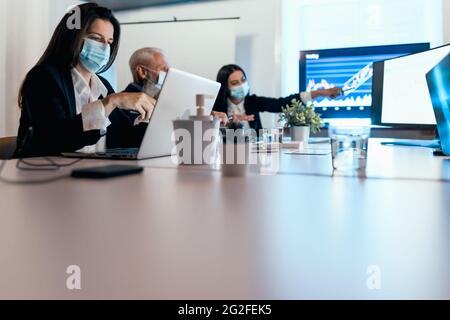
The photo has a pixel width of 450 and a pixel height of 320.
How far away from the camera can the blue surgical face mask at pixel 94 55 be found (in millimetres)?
1645

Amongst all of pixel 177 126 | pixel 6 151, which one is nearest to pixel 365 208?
pixel 177 126

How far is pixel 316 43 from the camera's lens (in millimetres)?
3783

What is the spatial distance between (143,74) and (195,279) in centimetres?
221

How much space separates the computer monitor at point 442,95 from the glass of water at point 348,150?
0.76ft

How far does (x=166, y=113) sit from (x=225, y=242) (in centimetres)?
74

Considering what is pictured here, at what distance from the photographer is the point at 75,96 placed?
161 cm

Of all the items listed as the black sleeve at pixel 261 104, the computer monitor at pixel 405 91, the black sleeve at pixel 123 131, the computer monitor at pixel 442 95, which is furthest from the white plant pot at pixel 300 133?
the black sleeve at pixel 261 104

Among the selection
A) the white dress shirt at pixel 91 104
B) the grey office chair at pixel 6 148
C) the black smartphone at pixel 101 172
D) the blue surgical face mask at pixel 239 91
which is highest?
the blue surgical face mask at pixel 239 91

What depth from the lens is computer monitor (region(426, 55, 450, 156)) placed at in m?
0.95

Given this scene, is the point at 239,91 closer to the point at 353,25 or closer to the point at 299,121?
the point at 353,25

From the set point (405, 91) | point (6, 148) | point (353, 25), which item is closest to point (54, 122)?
point (6, 148)

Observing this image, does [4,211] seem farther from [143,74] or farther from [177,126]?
[143,74]

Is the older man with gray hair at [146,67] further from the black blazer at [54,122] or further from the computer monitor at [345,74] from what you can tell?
the computer monitor at [345,74]

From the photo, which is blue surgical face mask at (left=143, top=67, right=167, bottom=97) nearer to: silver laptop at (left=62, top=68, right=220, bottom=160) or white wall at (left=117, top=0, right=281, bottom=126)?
silver laptop at (left=62, top=68, right=220, bottom=160)
